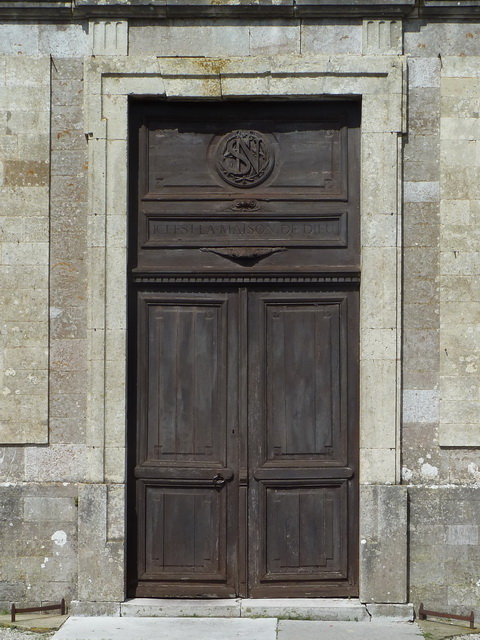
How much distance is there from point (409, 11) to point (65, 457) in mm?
4396

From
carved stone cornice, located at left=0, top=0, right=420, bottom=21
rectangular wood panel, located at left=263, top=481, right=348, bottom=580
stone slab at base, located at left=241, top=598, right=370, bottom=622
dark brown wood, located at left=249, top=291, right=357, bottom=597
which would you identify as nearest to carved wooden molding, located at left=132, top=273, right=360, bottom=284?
dark brown wood, located at left=249, top=291, right=357, bottom=597

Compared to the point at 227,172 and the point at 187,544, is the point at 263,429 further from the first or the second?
the point at 227,172

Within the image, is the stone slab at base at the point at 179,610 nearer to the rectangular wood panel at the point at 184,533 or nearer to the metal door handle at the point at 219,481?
the rectangular wood panel at the point at 184,533

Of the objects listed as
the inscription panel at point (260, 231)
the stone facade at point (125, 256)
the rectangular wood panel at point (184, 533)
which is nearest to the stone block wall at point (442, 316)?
the stone facade at point (125, 256)

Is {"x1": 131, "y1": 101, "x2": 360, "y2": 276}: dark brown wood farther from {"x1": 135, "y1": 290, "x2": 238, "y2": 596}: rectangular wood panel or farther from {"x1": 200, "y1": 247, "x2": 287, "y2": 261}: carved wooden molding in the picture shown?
{"x1": 135, "y1": 290, "x2": 238, "y2": 596}: rectangular wood panel

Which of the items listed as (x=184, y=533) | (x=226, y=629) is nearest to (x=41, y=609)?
(x=184, y=533)

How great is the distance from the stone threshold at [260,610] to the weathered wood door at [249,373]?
182 millimetres

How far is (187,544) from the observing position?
24.8 feet

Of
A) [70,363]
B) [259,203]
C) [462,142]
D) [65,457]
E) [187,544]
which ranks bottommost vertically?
[187,544]

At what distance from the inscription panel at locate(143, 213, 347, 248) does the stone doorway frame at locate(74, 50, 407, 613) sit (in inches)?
10.6

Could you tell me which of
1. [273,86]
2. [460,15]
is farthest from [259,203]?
[460,15]

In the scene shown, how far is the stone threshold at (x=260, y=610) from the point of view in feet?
23.8

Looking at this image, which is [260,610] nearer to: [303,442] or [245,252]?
[303,442]

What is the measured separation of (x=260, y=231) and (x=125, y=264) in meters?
1.10
